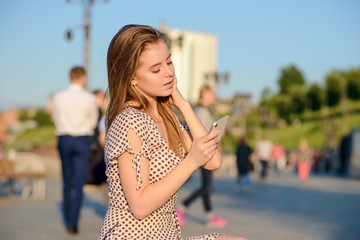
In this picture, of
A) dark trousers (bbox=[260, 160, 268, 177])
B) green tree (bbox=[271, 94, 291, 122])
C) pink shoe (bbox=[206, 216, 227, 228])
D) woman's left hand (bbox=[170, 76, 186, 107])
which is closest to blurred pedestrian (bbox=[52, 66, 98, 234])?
pink shoe (bbox=[206, 216, 227, 228])

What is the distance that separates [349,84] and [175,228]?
115 metres

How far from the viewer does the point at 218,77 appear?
36438 mm

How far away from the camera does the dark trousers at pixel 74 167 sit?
7234mm

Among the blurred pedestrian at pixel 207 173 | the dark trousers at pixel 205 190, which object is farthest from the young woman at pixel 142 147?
the dark trousers at pixel 205 190

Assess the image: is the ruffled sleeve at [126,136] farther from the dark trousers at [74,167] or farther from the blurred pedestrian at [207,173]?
the blurred pedestrian at [207,173]

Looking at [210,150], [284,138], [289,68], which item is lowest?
[284,138]

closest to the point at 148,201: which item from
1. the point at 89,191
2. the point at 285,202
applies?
the point at 285,202

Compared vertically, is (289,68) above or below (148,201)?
below

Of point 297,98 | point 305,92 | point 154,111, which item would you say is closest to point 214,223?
point 154,111

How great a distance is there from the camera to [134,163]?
7.16 feet

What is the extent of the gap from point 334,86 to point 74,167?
112m

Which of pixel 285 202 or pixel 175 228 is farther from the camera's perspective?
pixel 285 202

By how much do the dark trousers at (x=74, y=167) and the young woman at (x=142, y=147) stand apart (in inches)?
191

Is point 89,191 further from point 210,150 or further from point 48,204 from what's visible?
point 210,150
